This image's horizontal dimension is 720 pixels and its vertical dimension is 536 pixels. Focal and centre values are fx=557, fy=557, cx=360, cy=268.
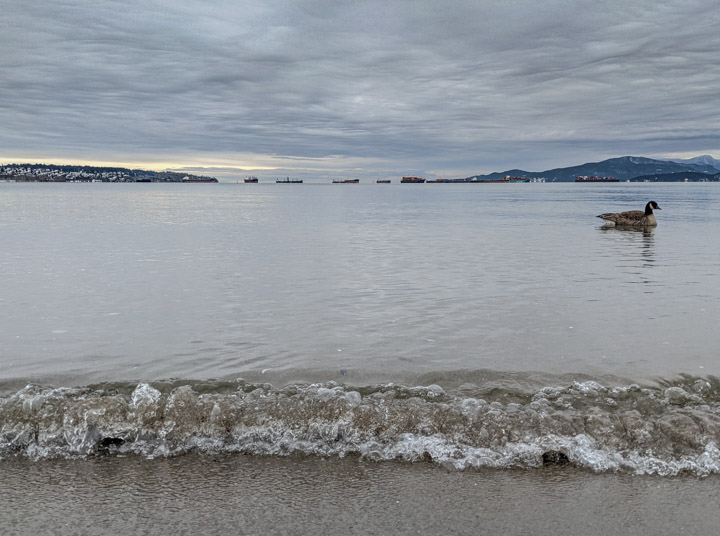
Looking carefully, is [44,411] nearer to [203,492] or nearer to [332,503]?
[203,492]

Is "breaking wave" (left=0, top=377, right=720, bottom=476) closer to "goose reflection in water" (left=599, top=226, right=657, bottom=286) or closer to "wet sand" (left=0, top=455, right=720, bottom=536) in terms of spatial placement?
"wet sand" (left=0, top=455, right=720, bottom=536)

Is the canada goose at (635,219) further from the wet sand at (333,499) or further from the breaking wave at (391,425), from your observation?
the wet sand at (333,499)

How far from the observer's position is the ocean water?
20.7 ft

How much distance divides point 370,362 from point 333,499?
4.22 metres

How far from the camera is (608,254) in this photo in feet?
76.8

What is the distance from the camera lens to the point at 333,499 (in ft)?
16.6

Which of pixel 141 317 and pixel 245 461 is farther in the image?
pixel 141 317

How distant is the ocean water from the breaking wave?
3 centimetres

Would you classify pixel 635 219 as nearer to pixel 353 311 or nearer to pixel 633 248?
pixel 633 248

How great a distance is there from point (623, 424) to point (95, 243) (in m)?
26.0

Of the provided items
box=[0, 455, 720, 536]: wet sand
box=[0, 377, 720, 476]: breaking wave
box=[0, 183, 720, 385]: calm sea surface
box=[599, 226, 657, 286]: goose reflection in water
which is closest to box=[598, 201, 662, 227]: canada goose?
box=[599, 226, 657, 286]: goose reflection in water

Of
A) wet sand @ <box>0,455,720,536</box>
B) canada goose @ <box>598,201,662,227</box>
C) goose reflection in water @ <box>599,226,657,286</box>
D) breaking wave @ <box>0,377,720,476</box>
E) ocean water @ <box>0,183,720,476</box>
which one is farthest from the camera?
canada goose @ <box>598,201,662,227</box>

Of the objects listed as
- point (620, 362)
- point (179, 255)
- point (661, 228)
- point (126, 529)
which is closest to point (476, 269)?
point (620, 362)

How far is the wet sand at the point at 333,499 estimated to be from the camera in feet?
A: 15.0
